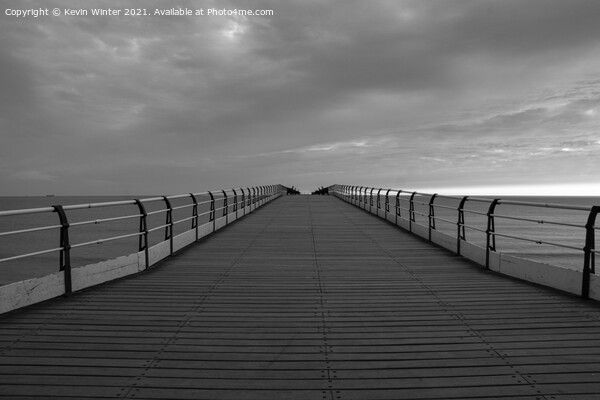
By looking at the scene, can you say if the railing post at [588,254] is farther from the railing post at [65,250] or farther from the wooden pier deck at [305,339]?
the railing post at [65,250]

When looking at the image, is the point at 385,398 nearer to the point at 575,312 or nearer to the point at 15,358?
the point at 15,358

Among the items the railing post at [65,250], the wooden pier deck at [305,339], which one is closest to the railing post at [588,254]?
the wooden pier deck at [305,339]

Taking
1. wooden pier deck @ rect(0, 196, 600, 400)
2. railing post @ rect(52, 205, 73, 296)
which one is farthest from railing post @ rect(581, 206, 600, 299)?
railing post @ rect(52, 205, 73, 296)

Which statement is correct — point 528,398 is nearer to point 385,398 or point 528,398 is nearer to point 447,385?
point 447,385

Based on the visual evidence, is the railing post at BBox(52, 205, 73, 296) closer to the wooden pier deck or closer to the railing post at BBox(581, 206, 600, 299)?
the wooden pier deck

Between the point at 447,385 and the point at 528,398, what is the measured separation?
551 mm

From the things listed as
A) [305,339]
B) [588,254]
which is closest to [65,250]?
[305,339]

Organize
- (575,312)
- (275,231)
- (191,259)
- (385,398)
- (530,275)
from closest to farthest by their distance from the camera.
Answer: (385,398), (575,312), (530,275), (191,259), (275,231)

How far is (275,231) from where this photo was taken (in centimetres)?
1582

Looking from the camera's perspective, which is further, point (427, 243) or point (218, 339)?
point (427, 243)

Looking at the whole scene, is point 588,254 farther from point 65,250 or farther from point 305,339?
point 65,250

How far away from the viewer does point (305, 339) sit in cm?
459

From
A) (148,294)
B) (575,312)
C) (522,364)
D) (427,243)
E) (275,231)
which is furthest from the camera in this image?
(275,231)

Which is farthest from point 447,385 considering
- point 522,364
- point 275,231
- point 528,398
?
point 275,231
